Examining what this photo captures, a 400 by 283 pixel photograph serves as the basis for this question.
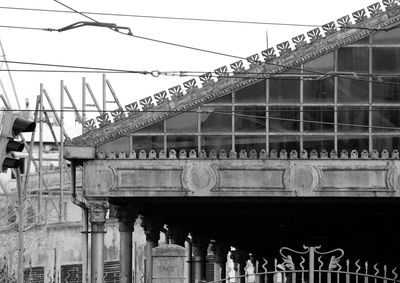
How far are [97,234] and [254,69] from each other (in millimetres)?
5682

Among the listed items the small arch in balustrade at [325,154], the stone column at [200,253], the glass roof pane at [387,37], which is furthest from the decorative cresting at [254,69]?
the stone column at [200,253]

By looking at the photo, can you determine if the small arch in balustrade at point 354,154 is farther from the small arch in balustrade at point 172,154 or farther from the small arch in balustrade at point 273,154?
the small arch in balustrade at point 172,154

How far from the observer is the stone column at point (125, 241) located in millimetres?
40750

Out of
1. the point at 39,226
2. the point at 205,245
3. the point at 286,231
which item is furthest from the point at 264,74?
the point at 39,226

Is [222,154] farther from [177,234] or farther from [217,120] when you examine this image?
[177,234]

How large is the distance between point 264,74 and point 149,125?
10.3 ft

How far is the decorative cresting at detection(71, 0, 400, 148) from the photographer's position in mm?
39781

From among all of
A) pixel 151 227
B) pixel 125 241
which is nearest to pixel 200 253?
pixel 151 227

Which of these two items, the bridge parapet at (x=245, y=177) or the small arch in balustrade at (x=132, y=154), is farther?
the small arch in balustrade at (x=132, y=154)

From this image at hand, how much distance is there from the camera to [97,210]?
131 feet

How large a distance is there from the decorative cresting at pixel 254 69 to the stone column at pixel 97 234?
1.57m

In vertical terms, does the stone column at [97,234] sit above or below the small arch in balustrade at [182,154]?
below

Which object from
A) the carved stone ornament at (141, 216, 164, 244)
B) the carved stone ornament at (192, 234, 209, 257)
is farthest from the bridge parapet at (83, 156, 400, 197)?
the carved stone ornament at (192, 234, 209, 257)

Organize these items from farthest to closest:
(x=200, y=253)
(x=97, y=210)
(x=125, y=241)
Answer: (x=200, y=253) → (x=125, y=241) → (x=97, y=210)
